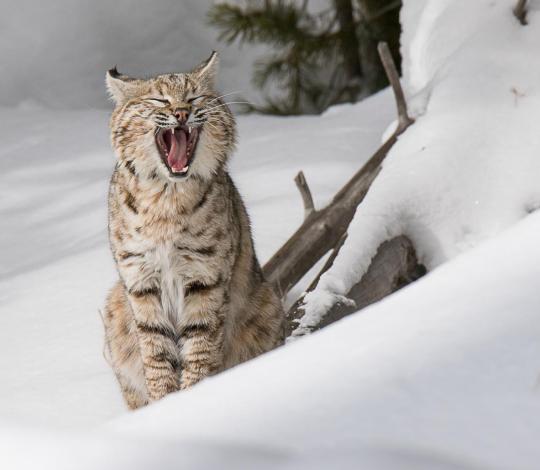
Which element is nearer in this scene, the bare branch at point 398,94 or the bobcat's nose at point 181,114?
the bobcat's nose at point 181,114

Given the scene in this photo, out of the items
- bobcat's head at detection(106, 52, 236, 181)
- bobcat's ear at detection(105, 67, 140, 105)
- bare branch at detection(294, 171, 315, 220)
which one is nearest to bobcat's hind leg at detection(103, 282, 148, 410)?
bobcat's head at detection(106, 52, 236, 181)

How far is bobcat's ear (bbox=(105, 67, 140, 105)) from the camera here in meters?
3.22

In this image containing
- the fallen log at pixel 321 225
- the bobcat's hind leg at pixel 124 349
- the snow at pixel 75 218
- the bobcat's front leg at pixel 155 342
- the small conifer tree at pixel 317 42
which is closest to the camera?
the bobcat's front leg at pixel 155 342

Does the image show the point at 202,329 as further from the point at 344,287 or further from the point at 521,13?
the point at 521,13

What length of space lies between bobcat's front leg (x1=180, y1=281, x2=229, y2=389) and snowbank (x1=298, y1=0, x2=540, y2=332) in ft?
1.44

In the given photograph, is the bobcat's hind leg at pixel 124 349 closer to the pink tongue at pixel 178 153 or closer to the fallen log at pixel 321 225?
the pink tongue at pixel 178 153

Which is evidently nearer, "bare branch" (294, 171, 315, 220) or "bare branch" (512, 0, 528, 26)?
"bare branch" (294, 171, 315, 220)

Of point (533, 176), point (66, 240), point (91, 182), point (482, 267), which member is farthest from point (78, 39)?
point (482, 267)

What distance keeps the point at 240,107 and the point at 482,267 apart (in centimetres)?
645

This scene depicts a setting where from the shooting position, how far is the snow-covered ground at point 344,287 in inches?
56.4

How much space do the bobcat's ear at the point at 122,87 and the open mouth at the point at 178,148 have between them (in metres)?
0.17

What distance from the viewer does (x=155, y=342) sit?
3.23m

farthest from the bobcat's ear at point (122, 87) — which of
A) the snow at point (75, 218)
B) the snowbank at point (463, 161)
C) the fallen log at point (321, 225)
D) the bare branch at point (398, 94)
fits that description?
the bare branch at point (398, 94)

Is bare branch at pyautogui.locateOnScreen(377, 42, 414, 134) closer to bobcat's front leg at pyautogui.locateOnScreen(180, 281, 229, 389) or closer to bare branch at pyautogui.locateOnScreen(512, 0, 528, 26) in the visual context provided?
bare branch at pyautogui.locateOnScreen(512, 0, 528, 26)
